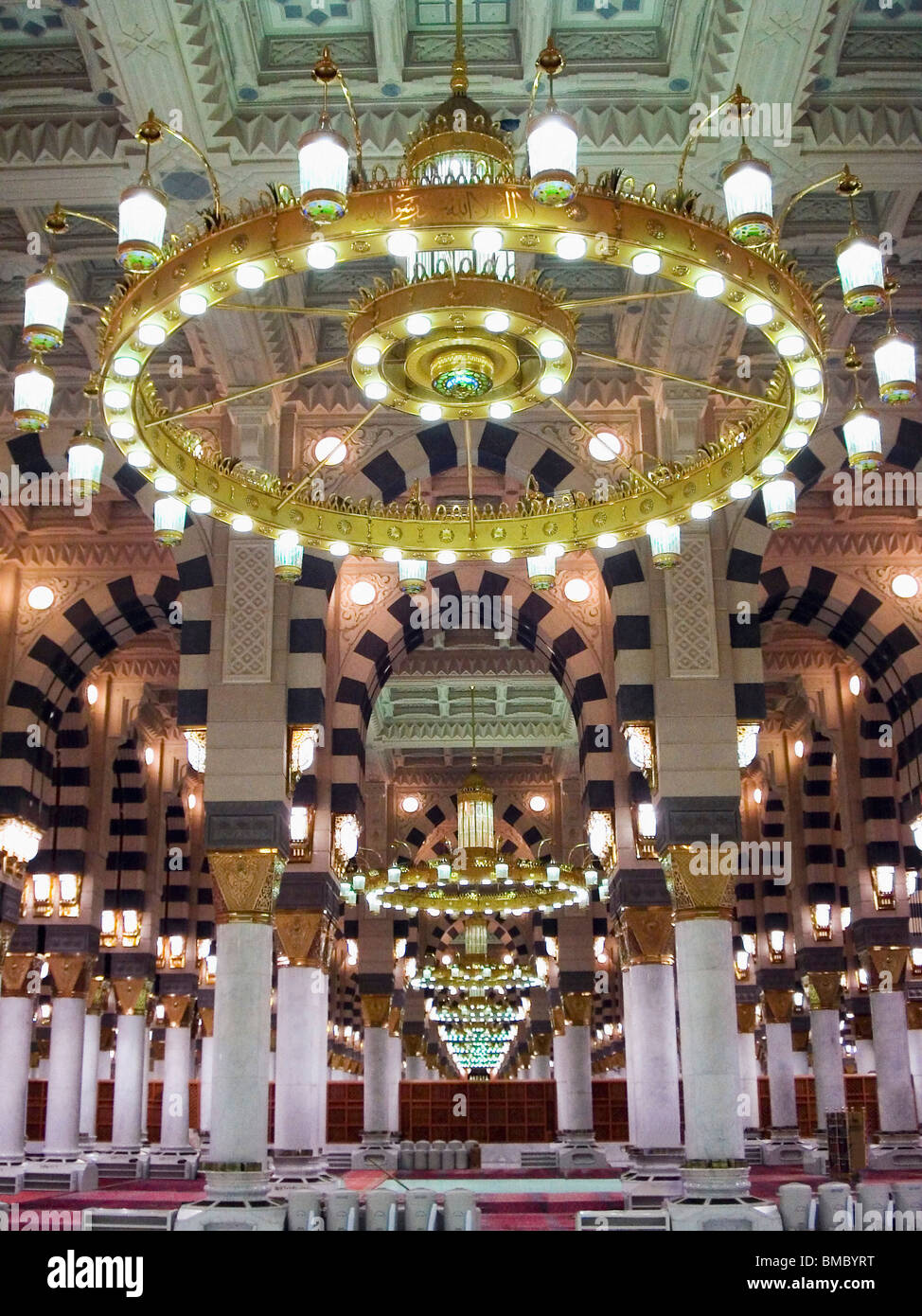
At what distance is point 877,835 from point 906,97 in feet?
29.2

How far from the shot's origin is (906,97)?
755 centimetres

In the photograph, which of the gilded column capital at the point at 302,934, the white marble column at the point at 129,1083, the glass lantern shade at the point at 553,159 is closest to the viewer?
the glass lantern shade at the point at 553,159

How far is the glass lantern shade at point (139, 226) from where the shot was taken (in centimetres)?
430

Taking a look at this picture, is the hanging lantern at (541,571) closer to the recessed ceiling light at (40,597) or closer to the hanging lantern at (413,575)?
the hanging lantern at (413,575)

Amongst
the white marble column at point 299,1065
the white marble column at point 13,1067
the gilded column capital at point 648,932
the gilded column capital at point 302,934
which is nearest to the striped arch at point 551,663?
the gilded column capital at point 648,932

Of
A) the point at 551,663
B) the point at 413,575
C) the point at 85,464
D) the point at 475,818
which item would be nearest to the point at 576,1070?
the point at 475,818

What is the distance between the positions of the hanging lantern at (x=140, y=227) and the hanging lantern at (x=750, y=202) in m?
1.81

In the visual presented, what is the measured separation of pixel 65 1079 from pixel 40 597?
493cm

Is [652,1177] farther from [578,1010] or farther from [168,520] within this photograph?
[168,520]

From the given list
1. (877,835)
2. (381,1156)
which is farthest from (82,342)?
(381,1156)

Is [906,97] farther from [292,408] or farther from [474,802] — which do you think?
[474,802]

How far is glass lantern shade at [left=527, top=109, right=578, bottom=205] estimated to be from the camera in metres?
3.86

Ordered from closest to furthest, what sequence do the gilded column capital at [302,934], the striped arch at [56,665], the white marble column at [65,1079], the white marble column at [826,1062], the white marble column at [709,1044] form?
the white marble column at [709,1044]
the gilded column capital at [302,934]
the striped arch at [56,665]
the white marble column at [65,1079]
the white marble column at [826,1062]

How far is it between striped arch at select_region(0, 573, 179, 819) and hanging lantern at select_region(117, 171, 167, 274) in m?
7.71
